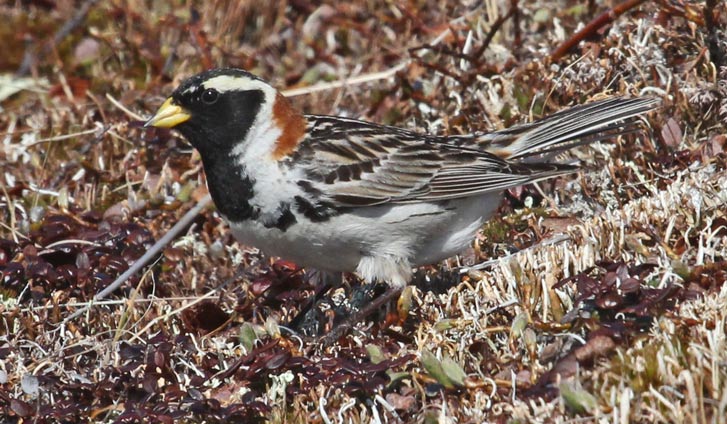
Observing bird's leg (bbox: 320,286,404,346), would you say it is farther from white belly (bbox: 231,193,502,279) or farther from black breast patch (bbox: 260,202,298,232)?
black breast patch (bbox: 260,202,298,232)

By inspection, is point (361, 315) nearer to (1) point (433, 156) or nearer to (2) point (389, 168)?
(2) point (389, 168)

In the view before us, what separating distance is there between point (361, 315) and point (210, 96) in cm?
137

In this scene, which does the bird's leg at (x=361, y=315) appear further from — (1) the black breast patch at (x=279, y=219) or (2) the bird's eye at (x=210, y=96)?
(2) the bird's eye at (x=210, y=96)

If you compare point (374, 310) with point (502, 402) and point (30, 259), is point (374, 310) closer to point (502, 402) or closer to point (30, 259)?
point (502, 402)

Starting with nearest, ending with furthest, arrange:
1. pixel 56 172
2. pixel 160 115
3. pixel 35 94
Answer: pixel 160 115 → pixel 56 172 → pixel 35 94

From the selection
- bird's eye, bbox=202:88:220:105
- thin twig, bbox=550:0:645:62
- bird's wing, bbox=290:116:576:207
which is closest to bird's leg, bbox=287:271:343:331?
bird's wing, bbox=290:116:576:207

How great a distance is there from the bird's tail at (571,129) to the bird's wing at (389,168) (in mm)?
232

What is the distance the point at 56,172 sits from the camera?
7.12 metres

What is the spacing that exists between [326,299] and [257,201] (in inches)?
33.6

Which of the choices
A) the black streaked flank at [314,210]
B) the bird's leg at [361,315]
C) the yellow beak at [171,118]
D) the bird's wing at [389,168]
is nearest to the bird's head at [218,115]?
the yellow beak at [171,118]

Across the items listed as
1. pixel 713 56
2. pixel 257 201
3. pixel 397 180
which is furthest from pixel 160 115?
pixel 713 56

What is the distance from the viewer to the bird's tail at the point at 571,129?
565cm

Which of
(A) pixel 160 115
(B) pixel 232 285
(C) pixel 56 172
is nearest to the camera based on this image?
(A) pixel 160 115

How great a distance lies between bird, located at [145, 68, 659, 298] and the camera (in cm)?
511
